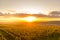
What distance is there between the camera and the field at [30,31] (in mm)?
5043

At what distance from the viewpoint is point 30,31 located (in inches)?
200

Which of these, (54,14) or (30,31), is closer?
(30,31)

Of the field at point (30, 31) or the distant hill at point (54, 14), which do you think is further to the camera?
the distant hill at point (54, 14)

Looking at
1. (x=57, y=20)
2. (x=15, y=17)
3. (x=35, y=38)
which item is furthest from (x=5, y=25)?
(x=57, y=20)

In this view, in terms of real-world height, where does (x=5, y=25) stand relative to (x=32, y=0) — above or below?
below

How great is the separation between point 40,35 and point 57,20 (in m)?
0.43

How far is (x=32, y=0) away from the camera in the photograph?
5.17m

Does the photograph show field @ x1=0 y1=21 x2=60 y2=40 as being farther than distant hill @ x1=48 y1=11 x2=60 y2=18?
A: No

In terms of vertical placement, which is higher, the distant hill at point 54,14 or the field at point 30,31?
the distant hill at point 54,14

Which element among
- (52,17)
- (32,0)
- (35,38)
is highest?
(32,0)

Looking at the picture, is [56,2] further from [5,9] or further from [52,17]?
[5,9]

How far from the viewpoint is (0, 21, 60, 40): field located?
5.04 meters

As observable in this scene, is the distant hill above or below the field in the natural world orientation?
above

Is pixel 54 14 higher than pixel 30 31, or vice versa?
pixel 54 14
